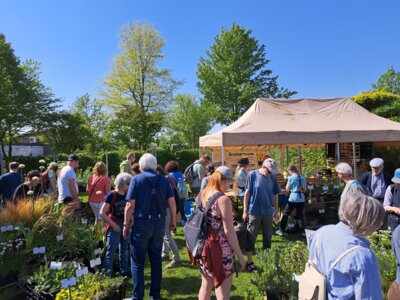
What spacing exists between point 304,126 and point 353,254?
722cm

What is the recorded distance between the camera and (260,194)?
471 cm

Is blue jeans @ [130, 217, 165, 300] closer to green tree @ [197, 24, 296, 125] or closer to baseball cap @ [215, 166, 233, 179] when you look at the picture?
baseball cap @ [215, 166, 233, 179]

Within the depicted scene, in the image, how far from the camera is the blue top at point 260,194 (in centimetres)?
472

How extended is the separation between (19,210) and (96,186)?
120 cm

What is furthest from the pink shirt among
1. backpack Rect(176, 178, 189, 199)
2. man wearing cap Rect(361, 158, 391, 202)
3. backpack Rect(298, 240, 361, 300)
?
man wearing cap Rect(361, 158, 391, 202)

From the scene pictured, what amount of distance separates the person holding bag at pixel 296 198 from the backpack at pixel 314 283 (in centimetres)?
514

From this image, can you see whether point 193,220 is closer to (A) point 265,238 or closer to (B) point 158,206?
(B) point 158,206

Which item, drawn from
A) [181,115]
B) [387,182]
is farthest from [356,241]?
[181,115]

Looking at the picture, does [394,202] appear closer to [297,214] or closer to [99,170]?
[297,214]

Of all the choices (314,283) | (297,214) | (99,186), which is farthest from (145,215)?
(297,214)

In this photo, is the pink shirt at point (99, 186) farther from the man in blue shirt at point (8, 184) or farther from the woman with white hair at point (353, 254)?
the woman with white hair at point (353, 254)

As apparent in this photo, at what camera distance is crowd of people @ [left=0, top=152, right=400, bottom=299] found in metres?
1.65

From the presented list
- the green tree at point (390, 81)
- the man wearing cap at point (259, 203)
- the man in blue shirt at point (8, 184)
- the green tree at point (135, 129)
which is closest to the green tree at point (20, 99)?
the green tree at point (135, 129)

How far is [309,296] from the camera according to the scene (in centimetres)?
178
